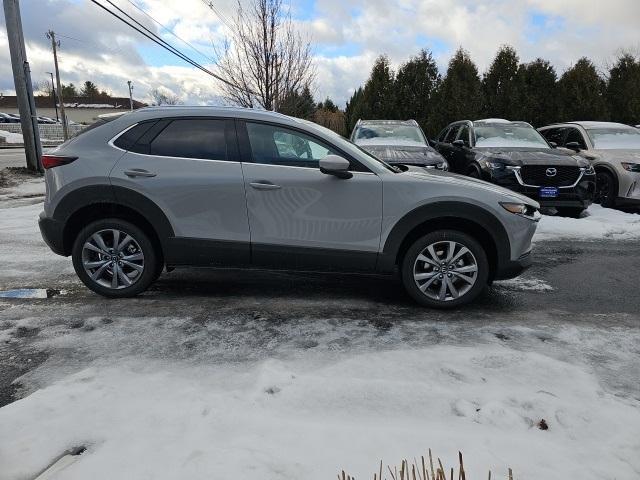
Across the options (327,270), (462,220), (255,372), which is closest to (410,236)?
(462,220)

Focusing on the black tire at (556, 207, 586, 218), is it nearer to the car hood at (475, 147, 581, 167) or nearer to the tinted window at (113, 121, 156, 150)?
the car hood at (475, 147, 581, 167)

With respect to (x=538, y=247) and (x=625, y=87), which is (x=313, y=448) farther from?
(x=625, y=87)

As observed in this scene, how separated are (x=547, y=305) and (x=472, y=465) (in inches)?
109

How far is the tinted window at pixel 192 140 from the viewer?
4281 mm

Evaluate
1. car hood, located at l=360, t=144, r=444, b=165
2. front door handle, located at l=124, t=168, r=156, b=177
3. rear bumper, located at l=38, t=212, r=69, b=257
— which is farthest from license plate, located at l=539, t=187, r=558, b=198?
rear bumper, located at l=38, t=212, r=69, b=257

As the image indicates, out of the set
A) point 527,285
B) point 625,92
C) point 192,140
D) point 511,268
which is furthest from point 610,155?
point 625,92

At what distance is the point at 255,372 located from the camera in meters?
3.08

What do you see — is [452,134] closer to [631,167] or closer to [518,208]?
[631,167]

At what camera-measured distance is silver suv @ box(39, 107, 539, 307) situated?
13.7 ft

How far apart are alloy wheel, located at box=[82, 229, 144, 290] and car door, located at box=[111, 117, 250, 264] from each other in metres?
0.41

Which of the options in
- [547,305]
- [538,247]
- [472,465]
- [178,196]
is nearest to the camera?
[472,465]

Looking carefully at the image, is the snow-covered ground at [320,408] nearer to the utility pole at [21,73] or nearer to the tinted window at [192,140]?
the tinted window at [192,140]

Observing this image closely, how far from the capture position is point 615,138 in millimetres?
10070

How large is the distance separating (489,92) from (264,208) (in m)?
16.5
